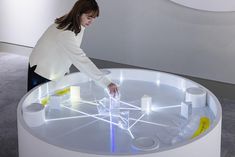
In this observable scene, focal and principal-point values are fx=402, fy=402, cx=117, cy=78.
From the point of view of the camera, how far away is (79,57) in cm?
242

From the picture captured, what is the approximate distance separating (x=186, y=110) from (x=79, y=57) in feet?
2.33

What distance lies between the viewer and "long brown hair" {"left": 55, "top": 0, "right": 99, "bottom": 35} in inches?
96.8

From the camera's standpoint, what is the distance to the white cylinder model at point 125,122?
5.86ft

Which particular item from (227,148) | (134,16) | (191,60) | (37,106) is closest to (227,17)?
(191,60)

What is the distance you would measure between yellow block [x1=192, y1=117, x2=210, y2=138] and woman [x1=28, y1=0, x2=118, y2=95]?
0.54m

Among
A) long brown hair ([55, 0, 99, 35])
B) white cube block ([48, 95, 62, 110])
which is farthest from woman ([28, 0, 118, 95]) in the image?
white cube block ([48, 95, 62, 110])

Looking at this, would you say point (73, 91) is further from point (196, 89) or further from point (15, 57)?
point (15, 57)

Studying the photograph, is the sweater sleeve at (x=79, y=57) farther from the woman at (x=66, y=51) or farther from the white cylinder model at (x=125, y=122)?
the white cylinder model at (x=125, y=122)

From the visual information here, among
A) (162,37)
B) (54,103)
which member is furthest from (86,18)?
(162,37)

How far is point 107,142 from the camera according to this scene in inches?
76.1

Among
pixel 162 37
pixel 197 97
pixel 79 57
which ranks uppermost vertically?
pixel 79 57

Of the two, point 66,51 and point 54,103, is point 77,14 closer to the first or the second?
point 66,51

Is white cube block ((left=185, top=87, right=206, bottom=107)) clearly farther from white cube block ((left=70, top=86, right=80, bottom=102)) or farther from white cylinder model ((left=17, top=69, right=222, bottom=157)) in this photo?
white cube block ((left=70, top=86, right=80, bottom=102))

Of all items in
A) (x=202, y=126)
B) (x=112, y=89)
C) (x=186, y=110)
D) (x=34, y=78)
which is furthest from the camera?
(x=34, y=78)
